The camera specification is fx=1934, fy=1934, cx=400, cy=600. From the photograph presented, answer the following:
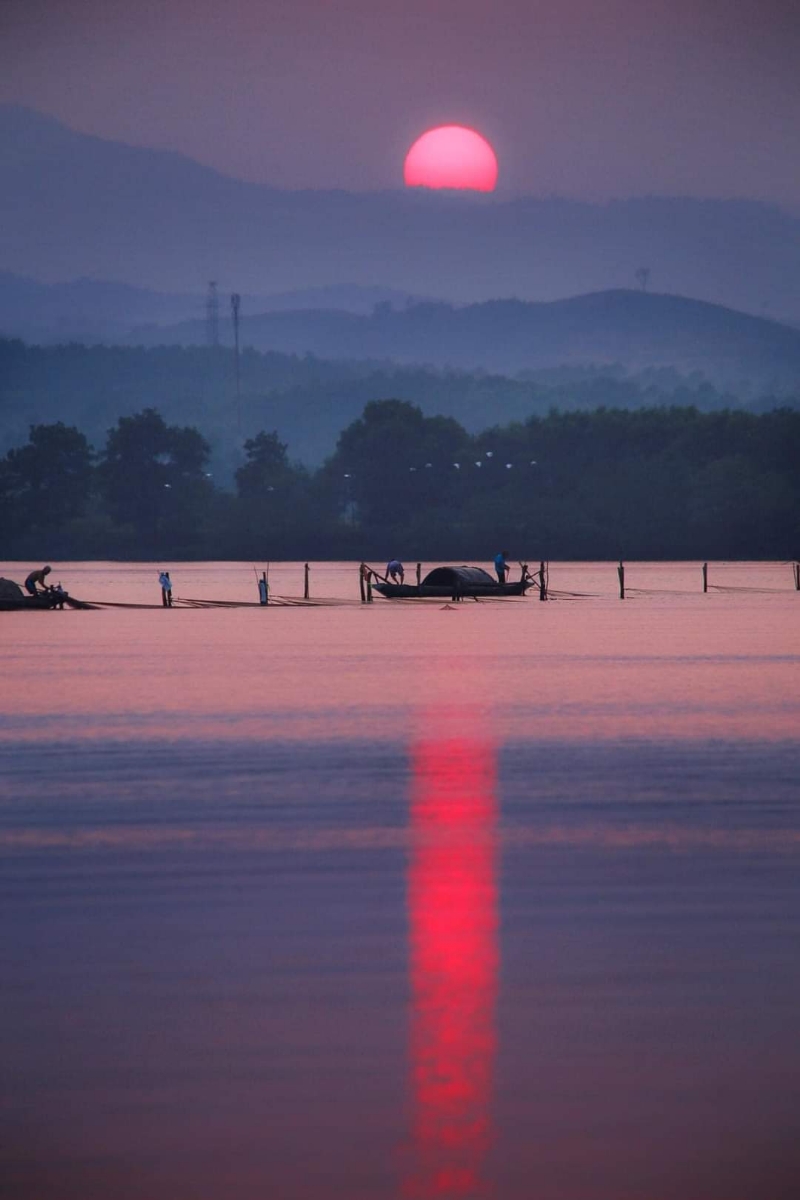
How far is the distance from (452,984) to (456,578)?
99.6m

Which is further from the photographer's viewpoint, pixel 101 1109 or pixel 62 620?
pixel 62 620

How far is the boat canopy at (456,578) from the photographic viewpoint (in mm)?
112312

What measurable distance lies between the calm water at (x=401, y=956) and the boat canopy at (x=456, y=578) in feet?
248

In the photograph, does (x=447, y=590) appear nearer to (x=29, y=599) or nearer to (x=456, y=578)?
(x=456, y=578)

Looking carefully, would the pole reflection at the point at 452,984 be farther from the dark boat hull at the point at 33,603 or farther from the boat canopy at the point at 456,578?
the boat canopy at the point at 456,578

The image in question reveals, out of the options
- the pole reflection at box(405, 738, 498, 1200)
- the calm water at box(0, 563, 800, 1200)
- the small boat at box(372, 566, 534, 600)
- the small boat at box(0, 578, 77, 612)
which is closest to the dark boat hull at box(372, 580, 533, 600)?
the small boat at box(372, 566, 534, 600)

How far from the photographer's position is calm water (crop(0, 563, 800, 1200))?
9664 millimetres

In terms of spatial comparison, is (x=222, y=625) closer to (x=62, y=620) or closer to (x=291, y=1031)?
(x=62, y=620)

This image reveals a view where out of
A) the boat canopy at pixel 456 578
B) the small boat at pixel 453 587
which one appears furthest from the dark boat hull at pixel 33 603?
the boat canopy at pixel 456 578

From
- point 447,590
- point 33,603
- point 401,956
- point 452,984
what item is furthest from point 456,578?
point 452,984

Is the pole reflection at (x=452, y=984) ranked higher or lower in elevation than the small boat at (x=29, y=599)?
higher

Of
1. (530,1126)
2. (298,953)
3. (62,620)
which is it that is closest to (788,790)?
(298,953)

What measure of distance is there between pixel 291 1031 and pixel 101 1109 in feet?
6.27

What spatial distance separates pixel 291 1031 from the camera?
12055 mm
